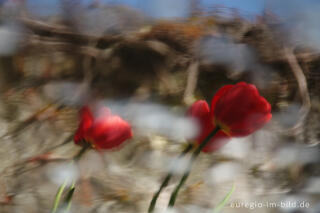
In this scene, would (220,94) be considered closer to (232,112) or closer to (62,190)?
(232,112)

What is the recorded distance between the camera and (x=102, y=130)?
29 centimetres

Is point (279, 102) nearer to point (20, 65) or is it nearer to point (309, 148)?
point (309, 148)

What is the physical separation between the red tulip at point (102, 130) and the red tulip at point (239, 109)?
0.07 m

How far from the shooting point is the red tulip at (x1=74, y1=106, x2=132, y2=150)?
0.96 feet

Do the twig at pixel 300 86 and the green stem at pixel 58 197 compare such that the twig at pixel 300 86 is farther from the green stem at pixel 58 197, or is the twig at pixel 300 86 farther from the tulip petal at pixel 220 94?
the green stem at pixel 58 197

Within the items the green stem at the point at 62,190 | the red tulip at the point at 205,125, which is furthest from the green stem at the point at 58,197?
the red tulip at the point at 205,125

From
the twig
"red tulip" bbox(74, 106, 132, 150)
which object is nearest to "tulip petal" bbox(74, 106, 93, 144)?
"red tulip" bbox(74, 106, 132, 150)

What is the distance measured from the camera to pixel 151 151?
0.31 meters

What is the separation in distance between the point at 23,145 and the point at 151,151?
96mm

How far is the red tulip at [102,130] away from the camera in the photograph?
292 millimetres

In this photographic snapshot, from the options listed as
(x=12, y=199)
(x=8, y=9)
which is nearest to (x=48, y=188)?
(x=12, y=199)

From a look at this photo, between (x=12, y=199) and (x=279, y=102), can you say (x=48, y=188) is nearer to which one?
(x=12, y=199)

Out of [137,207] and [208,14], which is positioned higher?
[208,14]

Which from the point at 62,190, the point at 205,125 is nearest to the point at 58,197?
the point at 62,190
